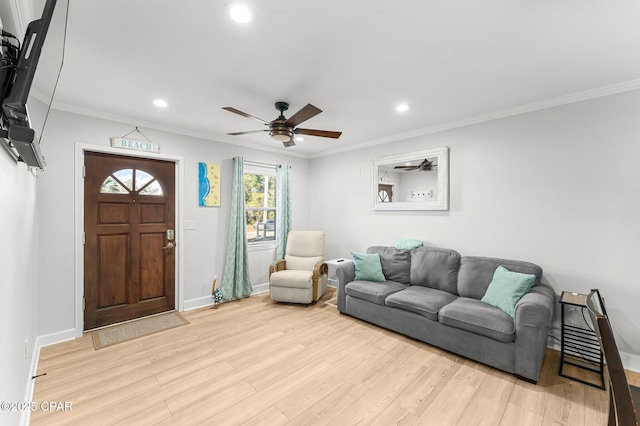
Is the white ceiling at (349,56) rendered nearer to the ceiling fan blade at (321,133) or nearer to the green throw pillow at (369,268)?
the ceiling fan blade at (321,133)

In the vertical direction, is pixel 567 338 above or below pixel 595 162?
below

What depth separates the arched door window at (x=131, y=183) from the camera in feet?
11.3

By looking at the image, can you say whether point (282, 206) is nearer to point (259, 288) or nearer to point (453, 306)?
point (259, 288)

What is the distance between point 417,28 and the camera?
6.03 ft

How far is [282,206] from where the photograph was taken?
5.11m

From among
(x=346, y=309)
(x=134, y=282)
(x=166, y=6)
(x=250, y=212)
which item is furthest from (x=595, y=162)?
(x=134, y=282)

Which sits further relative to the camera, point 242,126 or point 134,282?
point 242,126

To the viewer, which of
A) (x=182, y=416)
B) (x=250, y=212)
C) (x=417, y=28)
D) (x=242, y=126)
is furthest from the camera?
(x=250, y=212)

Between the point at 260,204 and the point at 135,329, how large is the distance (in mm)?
2564

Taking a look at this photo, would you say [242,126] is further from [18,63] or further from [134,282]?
[18,63]

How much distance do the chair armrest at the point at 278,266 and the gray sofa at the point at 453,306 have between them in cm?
118

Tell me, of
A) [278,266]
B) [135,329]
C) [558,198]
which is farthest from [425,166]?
[135,329]

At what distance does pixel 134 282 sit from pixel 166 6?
3.29 metres

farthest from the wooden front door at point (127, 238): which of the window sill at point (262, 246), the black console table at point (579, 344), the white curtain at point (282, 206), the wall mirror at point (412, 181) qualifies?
the black console table at point (579, 344)
